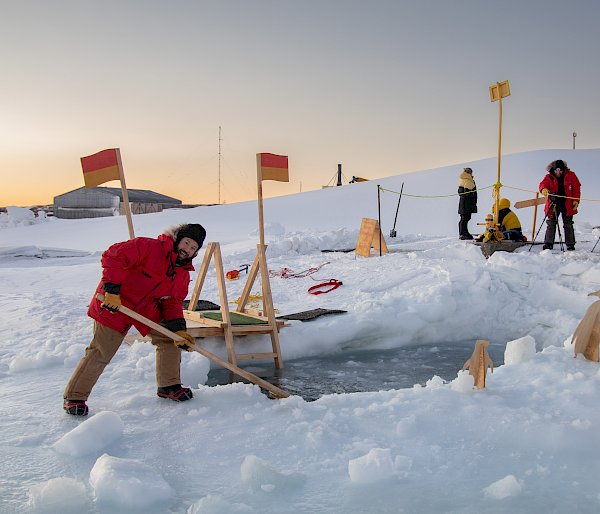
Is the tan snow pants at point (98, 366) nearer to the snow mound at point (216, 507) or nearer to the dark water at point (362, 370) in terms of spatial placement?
the dark water at point (362, 370)

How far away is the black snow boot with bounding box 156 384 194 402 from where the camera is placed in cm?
376

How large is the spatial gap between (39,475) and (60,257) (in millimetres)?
14488

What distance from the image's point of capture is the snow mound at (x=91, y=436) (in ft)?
9.87

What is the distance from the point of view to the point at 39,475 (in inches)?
109

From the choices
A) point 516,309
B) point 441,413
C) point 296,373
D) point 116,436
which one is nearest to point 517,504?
point 441,413

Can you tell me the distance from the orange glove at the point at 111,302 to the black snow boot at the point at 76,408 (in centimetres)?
59

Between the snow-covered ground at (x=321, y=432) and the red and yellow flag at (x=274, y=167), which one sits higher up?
the red and yellow flag at (x=274, y=167)

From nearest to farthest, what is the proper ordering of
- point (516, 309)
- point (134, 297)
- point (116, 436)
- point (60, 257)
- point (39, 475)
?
1. point (39, 475)
2. point (116, 436)
3. point (134, 297)
4. point (516, 309)
5. point (60, 257)

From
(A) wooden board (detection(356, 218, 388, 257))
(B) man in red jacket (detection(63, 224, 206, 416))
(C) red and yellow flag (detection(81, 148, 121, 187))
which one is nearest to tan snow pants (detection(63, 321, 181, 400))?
(B) man in red jacket (detection(63, 224, 206, 416))

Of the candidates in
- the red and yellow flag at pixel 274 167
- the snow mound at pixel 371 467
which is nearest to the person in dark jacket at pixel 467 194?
the red and yellow flag at pixel 274 167

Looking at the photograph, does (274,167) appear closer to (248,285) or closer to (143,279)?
(248,285)

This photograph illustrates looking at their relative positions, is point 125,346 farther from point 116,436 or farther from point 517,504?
point 517,504

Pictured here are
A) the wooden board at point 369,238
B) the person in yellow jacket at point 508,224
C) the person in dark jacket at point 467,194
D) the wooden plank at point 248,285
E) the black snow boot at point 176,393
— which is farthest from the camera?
the person in dark jacket at point 467,194

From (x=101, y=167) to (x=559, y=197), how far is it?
745 cm
